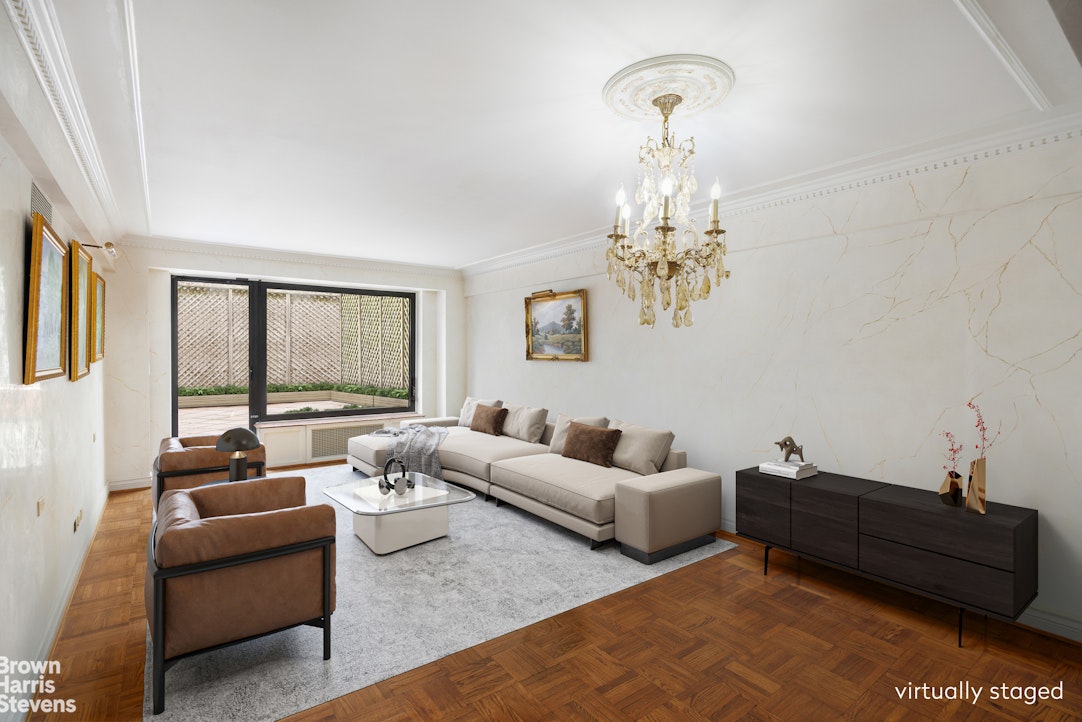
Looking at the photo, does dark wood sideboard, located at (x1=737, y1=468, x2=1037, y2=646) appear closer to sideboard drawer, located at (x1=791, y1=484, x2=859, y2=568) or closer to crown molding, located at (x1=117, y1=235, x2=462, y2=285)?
sideboard drawer, located at (x1=791, y1=484, x2=859, y2=568)

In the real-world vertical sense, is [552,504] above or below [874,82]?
below

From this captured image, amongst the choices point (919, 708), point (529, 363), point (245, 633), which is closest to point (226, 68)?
point (245, 633)

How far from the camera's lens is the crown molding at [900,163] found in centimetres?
280

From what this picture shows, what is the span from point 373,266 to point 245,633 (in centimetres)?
540

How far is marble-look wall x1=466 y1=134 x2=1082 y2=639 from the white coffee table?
2128 mm

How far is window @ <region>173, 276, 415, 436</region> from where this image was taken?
21.0 feet

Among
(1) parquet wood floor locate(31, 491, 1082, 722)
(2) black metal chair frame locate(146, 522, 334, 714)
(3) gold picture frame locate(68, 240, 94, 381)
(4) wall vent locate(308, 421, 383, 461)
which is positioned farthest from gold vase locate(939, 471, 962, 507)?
(4) wall vent locate(308, 421, 383, 461)

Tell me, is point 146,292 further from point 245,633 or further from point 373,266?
point 245,633

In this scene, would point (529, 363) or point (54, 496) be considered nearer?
point (54, 496)

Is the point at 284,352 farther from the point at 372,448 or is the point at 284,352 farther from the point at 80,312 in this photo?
the point at 80,312

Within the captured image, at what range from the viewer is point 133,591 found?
10.6 ft

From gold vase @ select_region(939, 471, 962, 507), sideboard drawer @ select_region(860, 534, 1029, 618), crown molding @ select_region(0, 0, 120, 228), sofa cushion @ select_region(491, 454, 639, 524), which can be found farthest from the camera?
sofa cushion @ select_region(491, 454, 639, 524)

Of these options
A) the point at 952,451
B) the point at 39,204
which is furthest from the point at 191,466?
the point at 952,451

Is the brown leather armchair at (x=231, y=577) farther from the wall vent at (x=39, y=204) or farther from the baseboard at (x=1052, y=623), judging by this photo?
the baseboard at (x=1052, y=623)
